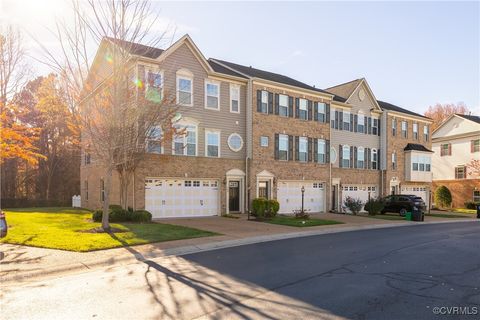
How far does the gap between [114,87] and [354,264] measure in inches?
445

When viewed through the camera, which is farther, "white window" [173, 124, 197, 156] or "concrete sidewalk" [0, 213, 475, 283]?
"white window" [173, 124, 197, 156]

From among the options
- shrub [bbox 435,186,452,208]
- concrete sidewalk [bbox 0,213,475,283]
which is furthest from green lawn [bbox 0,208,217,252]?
shrub [bbox 435,186,452,208]

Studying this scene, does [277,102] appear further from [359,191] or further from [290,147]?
[359,191]

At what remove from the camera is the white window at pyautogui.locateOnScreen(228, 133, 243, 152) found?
25234mm

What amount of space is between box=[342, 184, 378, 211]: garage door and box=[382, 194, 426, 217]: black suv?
324cm

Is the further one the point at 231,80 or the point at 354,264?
the point at 231,80

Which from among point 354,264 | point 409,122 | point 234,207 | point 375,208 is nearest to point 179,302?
point 354,264

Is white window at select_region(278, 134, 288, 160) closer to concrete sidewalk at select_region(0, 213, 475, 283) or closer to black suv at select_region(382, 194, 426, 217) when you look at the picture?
black suv at select_region(382, 194, 426, 217)

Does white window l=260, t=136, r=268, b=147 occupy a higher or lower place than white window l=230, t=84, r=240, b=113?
lower

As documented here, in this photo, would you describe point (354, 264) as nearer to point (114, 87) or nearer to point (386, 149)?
point (114, 87)

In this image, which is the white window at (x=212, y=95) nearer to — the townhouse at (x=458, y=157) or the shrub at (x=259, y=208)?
the shrub at (x=259, y=208)

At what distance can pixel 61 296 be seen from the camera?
6.97 metres

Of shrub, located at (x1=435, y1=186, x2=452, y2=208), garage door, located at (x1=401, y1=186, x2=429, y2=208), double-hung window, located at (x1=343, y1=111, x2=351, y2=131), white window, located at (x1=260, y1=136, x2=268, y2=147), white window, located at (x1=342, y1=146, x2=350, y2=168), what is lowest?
shrub, located at (x1=435, y1=186, x2=452, y2=208)

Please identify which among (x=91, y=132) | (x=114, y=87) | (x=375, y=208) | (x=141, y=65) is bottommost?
(x=375, y=208)
